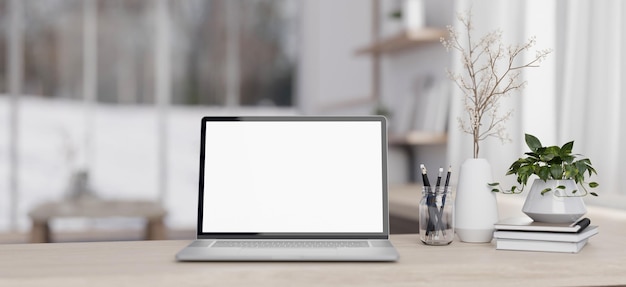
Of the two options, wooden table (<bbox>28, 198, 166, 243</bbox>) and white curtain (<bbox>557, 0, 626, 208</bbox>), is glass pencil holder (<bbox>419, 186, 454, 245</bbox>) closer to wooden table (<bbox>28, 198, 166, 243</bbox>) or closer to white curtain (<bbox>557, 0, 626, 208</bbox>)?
white curtain (<bbox>557, 0, 626, 208</bbox>)

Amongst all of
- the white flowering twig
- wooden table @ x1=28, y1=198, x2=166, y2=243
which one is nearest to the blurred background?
wooden table @ x1=28, y1=198, x2=166, y2=243

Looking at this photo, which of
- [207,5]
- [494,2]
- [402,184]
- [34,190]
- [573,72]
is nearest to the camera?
[573,72]

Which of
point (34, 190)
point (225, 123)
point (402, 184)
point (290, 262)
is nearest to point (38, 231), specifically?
point (34, 190)

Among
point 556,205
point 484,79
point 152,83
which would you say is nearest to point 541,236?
point 556,205

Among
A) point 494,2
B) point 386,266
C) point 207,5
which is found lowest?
point 386,266

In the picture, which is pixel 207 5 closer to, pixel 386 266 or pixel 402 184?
pixel 402 184

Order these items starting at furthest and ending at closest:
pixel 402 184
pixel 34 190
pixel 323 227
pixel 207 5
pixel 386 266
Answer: pixel 207 5, pixel 34 190, pixel 402 184, pixel 323 227, pixel 386 266

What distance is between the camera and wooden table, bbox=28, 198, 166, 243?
3.37 m

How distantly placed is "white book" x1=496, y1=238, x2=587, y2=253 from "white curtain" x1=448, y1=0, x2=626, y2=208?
80cm

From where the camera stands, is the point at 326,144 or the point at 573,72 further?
the point at 573,72

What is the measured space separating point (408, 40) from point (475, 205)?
Answer: 6.57 ft

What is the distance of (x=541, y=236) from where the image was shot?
122 centimetres

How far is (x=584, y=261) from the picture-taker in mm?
1129

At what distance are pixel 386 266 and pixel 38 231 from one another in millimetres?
2892
